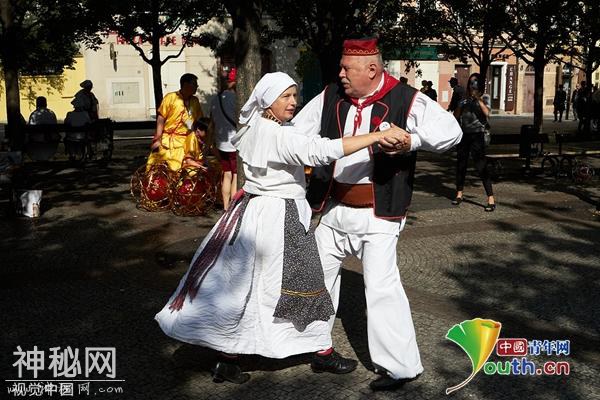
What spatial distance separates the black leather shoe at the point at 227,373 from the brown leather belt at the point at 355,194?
1166 mm

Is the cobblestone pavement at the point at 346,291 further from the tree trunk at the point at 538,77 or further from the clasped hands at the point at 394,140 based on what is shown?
the tree trunk at the point at 538,77

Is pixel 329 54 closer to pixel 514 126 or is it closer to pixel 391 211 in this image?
pixel 391 211

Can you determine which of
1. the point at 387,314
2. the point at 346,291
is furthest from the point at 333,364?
the point at 346,291

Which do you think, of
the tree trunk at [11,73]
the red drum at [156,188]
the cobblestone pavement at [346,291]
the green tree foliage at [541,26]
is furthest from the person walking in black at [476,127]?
the tree trunk at [11,73]

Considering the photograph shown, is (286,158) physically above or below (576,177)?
above

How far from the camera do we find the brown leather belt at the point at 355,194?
3961 mm

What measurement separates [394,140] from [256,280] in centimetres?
112

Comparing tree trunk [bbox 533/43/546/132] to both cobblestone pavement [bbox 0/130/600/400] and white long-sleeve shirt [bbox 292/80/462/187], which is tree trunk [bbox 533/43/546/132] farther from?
white long-sleeve shirt [bbox 292/80/462/187]

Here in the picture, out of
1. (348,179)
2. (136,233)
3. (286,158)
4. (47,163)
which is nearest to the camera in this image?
(286,158)

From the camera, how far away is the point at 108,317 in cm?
505

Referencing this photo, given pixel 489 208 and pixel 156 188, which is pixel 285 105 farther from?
pixel 489 208

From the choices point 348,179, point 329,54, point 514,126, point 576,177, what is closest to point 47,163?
point 329,54

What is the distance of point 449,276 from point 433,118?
274cm

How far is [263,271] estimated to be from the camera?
12.7 ft
